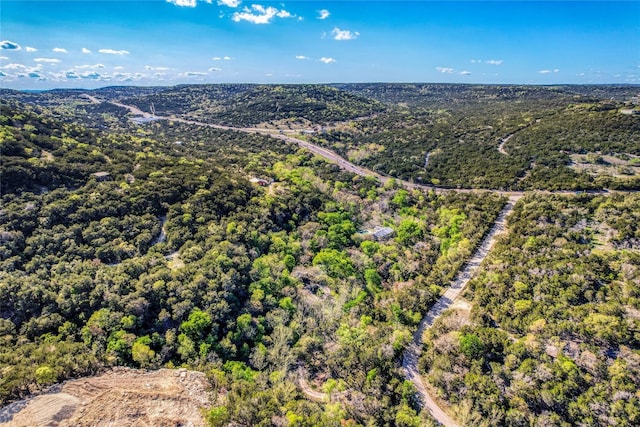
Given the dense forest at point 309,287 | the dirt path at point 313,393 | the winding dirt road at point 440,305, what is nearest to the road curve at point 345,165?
the winding dirt road at point 440,305

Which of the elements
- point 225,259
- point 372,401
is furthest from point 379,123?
point 372,401

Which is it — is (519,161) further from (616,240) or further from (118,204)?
(118,204)

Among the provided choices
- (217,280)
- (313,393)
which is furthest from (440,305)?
(217,280)

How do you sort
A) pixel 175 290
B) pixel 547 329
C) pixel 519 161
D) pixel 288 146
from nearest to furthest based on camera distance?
pixel 547 329 < pixel 175 290 < pixel 519 161 < pixel 288 146

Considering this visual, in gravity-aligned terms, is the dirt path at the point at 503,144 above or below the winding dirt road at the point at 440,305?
above

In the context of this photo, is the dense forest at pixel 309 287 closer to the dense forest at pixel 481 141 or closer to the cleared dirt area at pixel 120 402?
the cleared dirt area at pixel 120 402
